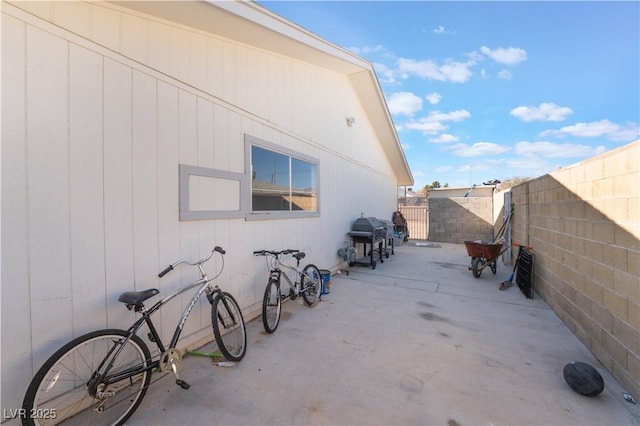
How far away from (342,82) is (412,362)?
6.17 metres

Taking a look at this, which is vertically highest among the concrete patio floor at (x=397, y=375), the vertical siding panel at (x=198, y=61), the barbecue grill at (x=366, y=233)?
the vertical siding panel at (x=198, y=61)

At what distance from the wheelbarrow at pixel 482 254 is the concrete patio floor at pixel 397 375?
1527 mm

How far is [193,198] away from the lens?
2.56 meters

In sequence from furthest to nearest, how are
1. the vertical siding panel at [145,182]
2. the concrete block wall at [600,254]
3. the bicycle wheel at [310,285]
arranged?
the bicycle wheel at [310,285] → the vertical siding panel at [145,182] → the concrete block wall at [600,254]

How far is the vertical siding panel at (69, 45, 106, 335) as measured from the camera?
5.68ft

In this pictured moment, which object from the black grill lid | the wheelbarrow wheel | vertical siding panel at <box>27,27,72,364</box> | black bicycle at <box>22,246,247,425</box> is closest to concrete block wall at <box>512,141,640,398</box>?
the wheelbarrow wheel

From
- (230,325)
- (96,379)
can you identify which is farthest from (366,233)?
(96,379)

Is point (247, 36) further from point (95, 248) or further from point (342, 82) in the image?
point (342, 82)

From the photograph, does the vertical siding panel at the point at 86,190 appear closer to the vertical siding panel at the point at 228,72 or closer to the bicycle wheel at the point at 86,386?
the bicycle wheel at the point at 86,386

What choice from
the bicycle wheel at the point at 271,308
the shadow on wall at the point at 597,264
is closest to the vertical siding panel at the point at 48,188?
the bicycle wheel at the point at 271,308

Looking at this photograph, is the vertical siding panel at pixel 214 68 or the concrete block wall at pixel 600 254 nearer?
the concrete block wall at pixel 600 254

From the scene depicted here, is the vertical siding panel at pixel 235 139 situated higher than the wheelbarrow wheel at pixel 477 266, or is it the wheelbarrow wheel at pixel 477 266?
the vertical siding panel at pixel 235 139

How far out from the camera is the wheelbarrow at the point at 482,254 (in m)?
5.13

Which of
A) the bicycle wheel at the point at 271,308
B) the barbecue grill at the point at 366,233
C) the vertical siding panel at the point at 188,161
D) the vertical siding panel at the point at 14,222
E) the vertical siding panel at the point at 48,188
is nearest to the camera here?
the vertical siding panel at the point at 14,222
